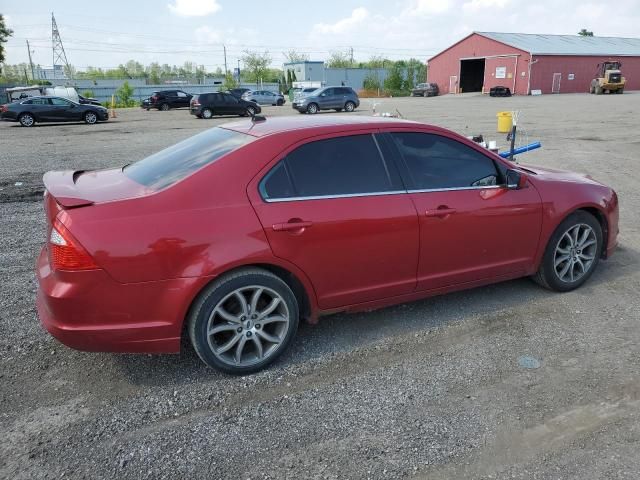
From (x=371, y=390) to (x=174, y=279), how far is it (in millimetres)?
1372

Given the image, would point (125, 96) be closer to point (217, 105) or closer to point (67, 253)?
point (217, 105)

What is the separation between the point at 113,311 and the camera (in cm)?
291

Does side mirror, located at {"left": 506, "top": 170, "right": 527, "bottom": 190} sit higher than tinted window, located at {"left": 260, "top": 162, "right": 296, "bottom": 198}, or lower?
lower

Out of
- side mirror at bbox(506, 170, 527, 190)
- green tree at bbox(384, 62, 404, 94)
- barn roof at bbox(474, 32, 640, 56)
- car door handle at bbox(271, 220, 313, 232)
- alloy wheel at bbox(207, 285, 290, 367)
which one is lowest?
alloy wheel at bbox(207, 285, 290, 367)

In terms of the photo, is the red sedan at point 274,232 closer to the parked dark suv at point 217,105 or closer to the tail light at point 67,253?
the tail light at point 67,253

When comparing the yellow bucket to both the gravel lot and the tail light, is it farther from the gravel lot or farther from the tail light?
the tail light

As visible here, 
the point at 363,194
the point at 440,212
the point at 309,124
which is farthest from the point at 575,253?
the point at 309,124

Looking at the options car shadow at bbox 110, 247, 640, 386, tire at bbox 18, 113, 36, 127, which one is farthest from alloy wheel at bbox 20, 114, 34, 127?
car shadow at bbox 110, 247, 640, 386

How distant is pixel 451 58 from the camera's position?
61.3 metres

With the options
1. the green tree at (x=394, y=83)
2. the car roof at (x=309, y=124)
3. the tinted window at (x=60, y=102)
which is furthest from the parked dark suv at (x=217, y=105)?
the green tree at (x=394, y=83)

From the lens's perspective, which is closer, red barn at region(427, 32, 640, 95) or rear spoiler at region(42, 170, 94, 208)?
rear spoiler at region(42, 170, 94, 208)

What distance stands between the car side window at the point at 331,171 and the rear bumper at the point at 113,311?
82cm

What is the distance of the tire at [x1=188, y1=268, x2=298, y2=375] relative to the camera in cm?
308

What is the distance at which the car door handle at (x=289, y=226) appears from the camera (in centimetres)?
314
